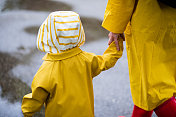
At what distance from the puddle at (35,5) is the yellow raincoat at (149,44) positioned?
3653mm

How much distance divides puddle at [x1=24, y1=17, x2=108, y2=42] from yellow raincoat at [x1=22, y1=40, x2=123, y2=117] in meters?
2.40

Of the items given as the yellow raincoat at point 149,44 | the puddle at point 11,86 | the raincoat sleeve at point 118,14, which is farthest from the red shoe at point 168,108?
the puddle at point 11,86

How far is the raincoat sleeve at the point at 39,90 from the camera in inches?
65.1

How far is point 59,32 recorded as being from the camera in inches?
63.7

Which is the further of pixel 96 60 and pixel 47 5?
pixel 47 5

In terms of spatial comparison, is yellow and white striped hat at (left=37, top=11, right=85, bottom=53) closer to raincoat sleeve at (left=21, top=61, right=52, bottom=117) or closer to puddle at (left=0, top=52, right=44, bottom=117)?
raincoat sleeve at (left=21, top=61, right=52, bottom=117)

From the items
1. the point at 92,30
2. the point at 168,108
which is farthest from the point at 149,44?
the point at 92,30

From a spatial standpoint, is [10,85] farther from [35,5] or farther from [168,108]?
[35,5]

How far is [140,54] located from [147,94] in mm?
301

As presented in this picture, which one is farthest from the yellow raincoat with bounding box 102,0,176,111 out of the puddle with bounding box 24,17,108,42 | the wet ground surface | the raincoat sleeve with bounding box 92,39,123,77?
the puddle with bounding box 24,17,108,42

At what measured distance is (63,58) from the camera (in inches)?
67.0

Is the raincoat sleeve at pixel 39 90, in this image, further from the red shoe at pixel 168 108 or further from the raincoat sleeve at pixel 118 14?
the red shoe at pixel 168 108

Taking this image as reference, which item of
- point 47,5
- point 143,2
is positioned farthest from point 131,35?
point 47,5

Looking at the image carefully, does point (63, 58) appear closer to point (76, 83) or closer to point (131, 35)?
point (76, 83)
